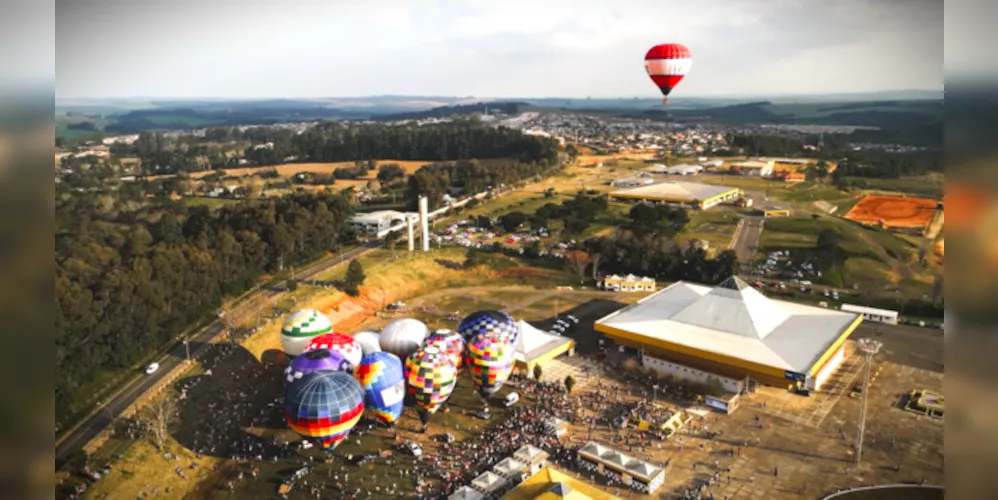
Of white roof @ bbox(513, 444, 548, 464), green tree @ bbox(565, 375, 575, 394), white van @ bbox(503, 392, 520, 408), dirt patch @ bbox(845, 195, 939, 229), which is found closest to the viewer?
white roof @ bbox(513, 444, 548, 464)

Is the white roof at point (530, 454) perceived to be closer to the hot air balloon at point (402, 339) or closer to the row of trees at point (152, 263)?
the hot air balloon at point (402, 339)

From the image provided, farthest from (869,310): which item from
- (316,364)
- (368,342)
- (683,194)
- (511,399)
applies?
(683,194)

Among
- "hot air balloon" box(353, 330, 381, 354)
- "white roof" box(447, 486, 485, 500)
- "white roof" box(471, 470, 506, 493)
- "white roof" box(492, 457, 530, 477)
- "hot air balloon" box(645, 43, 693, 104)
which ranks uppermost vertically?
"hot air balloon" box(645, 43, 693, 104)

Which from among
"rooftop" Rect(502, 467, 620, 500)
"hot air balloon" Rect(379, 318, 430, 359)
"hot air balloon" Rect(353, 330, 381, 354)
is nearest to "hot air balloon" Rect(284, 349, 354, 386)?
"hot air balloon" Rect(353, 330, 381, 354)

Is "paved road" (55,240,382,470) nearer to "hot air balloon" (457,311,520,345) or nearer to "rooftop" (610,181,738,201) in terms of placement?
"hot air balloon" (457,311,520,345)

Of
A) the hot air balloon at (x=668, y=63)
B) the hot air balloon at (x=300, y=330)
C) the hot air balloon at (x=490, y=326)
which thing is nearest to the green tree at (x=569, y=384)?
the hot air balloon at (x=490, y=326)

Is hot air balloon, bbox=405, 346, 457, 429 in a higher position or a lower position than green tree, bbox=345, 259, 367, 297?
lower
